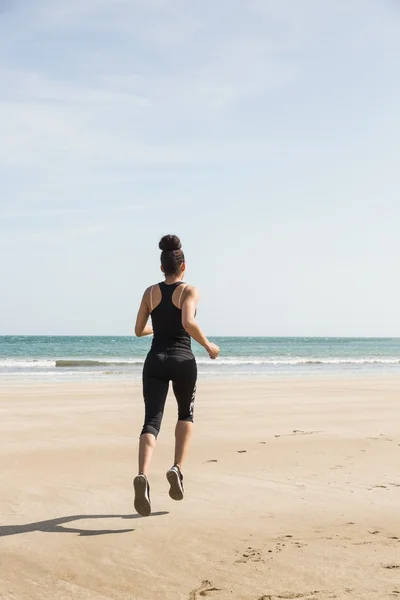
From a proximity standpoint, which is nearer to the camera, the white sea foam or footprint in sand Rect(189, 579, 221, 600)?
footprint in sand Rect(189, 579, 221, 600)

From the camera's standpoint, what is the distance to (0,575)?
11.6 ft

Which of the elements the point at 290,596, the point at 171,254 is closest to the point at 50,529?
the point at 290,596

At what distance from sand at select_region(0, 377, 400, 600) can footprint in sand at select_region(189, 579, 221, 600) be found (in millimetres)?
11

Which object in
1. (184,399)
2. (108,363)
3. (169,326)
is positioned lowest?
(108,363)

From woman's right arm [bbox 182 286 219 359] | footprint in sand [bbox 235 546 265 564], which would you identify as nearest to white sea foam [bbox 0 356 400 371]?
woman's right arm [bbox 182 286 219 359]

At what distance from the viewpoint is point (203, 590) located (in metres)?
3.33

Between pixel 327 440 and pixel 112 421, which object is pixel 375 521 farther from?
pixel 112 421

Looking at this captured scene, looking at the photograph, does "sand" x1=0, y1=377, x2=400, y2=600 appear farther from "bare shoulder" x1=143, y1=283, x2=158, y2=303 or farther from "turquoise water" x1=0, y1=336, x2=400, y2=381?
"turquoise water" x1=0, y1=336, x2=400, y2=381

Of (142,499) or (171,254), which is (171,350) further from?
(142,499)

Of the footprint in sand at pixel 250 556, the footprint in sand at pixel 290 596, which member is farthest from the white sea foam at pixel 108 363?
the footprint in sand at pixel 290 596

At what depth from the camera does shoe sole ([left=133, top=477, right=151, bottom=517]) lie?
4.46 meters

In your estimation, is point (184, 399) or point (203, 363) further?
point (203, 363)

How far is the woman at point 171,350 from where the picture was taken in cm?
472

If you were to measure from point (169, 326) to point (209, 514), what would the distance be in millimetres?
1437
